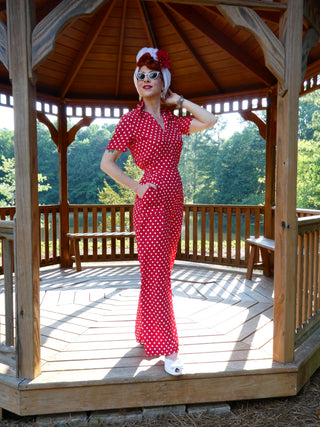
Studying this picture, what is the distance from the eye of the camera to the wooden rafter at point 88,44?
13.8ft

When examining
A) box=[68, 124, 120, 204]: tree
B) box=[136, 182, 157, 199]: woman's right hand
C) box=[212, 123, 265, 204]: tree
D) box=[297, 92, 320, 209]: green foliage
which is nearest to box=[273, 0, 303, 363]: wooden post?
box=[136, 182, 157, 199]: woman's right hand

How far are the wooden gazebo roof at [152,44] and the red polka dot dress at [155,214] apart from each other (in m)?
1.86

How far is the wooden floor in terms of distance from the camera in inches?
87.7

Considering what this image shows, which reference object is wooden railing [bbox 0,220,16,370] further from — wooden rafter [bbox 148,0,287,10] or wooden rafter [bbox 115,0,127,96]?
wooden rafter [bbox 115,0,127,96]

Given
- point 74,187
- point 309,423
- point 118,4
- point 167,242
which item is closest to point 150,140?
point 167,242

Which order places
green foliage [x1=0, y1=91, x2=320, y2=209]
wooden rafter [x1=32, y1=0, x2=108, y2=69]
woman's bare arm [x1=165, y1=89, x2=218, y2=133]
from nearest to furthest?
wooden rafter [x1=32, y1=0, x2=108, y2=69], woman's bare arm [x1=165, y1=89, x2=218, y2=133], green foliage [x1=0, y1=91, x2=320, y2=209]

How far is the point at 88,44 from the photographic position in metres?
4.61

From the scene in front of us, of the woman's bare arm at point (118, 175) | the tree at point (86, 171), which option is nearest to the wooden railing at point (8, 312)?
the woman's bare arm at point (118, 175)

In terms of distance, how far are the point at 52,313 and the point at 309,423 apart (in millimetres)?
2335

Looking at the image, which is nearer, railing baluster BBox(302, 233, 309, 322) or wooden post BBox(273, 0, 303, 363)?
wooden post BBox(273, 0, 303, 363)

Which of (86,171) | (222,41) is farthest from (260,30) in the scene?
(86,171)

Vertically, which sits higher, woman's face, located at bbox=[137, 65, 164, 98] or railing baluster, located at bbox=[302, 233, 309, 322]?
woman's face, located at bbox=[137, 65, 164, 98]

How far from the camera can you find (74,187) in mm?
30719

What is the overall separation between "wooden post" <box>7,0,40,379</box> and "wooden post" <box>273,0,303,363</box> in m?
1.55
